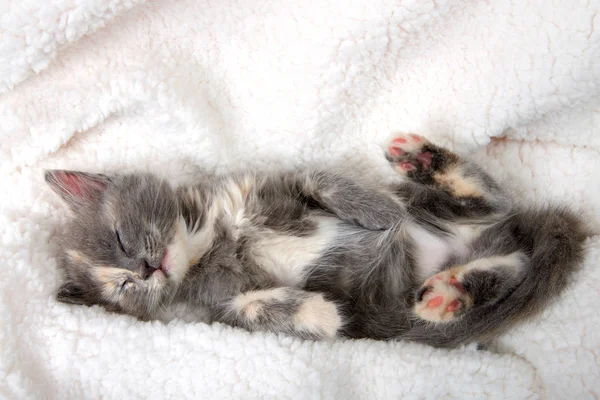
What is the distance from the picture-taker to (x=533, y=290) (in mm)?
1343

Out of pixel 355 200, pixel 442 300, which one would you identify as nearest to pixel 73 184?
pixel 355 200

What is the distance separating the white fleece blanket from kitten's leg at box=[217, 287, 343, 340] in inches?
1.8

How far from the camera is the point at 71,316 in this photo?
144 centimetres

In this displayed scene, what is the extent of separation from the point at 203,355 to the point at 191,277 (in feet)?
0.85

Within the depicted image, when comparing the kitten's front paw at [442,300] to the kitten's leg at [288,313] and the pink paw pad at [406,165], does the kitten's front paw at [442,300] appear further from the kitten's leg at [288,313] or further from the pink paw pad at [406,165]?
the pink paw pad at [406,165]

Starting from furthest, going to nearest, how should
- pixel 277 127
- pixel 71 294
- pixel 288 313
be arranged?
pixel 277 127 → pixel 71 294 → pixel 288 313

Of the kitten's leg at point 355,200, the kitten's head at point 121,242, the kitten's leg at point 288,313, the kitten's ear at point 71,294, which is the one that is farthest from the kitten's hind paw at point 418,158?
the kitten's ear at point 71,294

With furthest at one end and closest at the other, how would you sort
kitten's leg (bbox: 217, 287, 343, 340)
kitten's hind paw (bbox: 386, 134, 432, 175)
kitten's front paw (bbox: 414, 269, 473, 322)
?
kitten's hind paw (bbox: 386, 134, 432, 175) → kitten's leg (bbox: 217, 287, 343, 340) → kitten's front paw (bbox: 414, 269, 473, 322)

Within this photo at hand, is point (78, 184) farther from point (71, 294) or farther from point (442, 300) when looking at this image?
point (442, 300)

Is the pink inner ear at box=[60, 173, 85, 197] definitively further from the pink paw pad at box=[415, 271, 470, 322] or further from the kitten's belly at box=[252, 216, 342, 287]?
the pink paw pad at box=[415, 271, 470, 322]

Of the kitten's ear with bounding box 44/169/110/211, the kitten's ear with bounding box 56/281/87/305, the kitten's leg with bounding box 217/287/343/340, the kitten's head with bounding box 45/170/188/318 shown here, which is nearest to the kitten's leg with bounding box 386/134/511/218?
A: the kitten's leg with bounding box 217/287/343/340

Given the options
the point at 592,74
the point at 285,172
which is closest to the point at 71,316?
the point at 285,172

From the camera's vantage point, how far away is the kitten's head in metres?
1.41

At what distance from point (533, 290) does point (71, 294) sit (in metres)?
1.42
